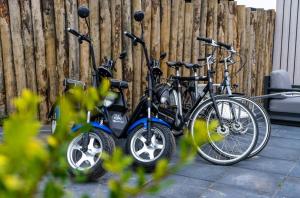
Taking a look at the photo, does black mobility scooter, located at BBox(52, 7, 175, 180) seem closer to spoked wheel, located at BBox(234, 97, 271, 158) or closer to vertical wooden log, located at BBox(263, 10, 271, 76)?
spoked wheel, located at BBox(234, 97, 271, 158)

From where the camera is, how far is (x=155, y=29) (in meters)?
4.87

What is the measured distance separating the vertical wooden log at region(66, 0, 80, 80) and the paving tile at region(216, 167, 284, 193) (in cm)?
194

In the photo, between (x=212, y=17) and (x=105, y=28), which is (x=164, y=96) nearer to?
(x=105, y=28)

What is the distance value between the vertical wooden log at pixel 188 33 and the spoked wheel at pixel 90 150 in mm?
2512

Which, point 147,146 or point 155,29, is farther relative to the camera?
point 155,29

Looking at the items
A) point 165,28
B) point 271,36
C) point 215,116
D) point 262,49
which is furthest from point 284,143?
point 271,36

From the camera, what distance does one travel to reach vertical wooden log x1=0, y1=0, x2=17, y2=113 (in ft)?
12.1

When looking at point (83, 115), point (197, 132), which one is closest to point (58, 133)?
point (83, 115)

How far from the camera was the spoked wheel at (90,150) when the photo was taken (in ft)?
9.75

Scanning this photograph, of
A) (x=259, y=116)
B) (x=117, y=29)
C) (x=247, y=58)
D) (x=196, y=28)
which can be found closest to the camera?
(x=259, y=116)

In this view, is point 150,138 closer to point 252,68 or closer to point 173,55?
point 173,55

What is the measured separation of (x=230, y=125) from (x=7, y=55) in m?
2.23

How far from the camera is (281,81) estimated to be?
233 inches

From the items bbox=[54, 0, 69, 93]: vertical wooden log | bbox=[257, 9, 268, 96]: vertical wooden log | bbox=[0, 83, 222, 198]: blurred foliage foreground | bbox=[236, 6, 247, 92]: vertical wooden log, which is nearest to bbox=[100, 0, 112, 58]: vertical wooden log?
bbox=[54, 0, 69, 93]: vertical wooden log
